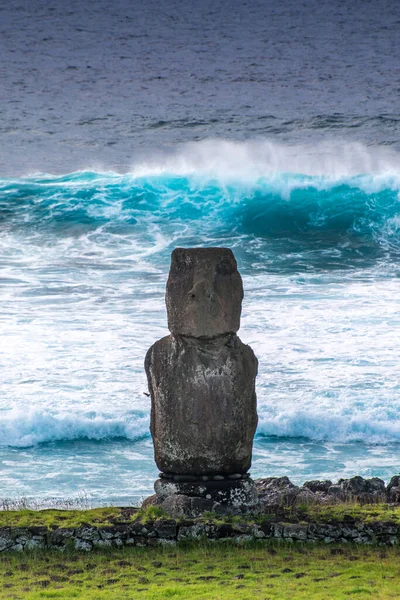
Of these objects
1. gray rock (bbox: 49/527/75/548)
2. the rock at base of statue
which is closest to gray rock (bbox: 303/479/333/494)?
the rock at base of statue

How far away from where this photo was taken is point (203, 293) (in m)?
9.78

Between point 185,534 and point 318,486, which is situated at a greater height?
point 185,534

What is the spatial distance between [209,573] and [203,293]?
2.71 m

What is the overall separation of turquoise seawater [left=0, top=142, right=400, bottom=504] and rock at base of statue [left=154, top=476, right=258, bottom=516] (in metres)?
3.74

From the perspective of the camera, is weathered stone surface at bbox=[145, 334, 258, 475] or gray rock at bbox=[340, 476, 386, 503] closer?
weathered stone surface at bbox=[145, 334, 258, 475]

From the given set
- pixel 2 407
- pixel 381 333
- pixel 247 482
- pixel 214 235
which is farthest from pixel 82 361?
pixel 214 235

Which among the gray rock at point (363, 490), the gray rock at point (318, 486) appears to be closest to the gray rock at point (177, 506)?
the gray rock at point (363, 490)

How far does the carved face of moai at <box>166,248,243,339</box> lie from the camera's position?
9812 millimetres

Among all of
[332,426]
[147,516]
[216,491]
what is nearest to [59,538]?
[147,516]

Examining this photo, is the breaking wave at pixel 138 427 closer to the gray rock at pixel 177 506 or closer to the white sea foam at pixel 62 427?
the white sea foam at pixel 62 427

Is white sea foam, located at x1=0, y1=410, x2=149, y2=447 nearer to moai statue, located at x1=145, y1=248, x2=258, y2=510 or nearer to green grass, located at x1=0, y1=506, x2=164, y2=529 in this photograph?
green grass, located at x1=0, y1=506, x2=164, y2=529

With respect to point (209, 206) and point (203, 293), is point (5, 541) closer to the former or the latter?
point (203, 293)

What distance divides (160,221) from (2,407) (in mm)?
21700

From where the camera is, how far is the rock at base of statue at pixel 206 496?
391 inches
